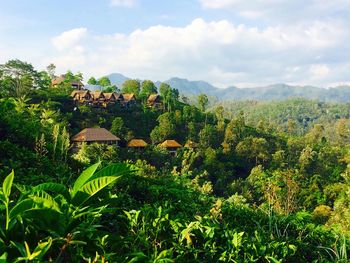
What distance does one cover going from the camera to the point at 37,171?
4.59m

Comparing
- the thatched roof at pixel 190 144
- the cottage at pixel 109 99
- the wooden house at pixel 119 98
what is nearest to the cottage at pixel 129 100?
the wooden house at pixel 119 98

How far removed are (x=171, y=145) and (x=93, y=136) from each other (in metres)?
10.0

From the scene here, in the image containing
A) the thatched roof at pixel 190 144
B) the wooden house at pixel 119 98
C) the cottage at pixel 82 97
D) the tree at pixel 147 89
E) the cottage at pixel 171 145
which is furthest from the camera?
the tree at pixel 147 89

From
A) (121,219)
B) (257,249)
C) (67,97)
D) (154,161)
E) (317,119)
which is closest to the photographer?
(257,249)

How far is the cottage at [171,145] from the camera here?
45.5m

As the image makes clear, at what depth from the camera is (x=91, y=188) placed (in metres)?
2.87

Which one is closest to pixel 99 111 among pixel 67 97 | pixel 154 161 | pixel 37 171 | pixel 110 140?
pixel 67 97

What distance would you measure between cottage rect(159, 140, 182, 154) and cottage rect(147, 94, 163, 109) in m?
11.8

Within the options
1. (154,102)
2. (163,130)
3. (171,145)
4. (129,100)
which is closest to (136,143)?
(171,145)

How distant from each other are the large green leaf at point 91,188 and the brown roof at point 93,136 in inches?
1438

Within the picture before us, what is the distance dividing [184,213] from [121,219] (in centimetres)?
74

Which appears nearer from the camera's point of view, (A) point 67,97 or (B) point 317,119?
(A) point 67,97

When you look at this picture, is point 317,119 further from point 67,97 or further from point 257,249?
point 257,249

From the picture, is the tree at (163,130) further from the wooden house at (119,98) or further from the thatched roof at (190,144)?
the wooden house at (119,98)
